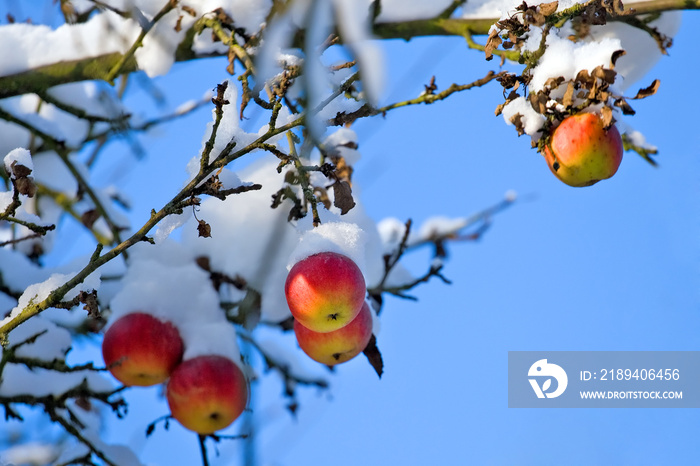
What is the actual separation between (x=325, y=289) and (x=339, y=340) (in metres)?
0.36

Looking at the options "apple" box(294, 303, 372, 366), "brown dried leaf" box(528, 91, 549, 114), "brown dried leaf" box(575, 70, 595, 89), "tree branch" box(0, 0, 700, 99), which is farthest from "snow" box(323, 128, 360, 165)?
"brown dried leaf" box(575, 70, 595, 89)

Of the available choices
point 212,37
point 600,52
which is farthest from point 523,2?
point 212,37

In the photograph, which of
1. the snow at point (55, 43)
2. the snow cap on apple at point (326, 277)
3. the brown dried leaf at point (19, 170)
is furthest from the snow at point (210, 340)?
the snow at point (55, 43)

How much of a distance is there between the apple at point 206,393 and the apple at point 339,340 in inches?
10.3

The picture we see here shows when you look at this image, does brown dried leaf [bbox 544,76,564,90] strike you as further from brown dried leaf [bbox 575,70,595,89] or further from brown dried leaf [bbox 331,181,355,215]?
brown dried leaf [bbox 331,181,355,215]

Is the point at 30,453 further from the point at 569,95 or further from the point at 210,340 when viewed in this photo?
the point at 569,95

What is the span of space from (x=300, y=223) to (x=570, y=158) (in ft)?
2.43

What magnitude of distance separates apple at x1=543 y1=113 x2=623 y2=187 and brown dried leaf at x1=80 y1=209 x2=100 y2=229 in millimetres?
1860

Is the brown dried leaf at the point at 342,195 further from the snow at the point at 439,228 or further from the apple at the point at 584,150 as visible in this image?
the snow at the point at 439,228

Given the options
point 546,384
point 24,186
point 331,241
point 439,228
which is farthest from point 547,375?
point 24,186

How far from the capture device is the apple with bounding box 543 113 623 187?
165 cm

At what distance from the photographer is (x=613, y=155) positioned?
1.69 meters

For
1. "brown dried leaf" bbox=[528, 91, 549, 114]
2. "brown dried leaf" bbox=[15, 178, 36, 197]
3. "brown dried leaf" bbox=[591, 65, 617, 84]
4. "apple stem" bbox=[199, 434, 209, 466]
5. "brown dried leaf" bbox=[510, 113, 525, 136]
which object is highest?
"brown dried leaf" bbox=[591, 65, 617, 84]

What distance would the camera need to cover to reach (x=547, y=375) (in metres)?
3.00
